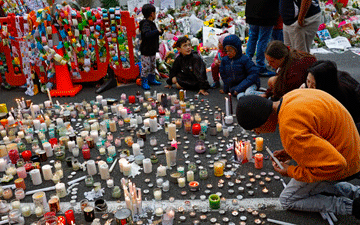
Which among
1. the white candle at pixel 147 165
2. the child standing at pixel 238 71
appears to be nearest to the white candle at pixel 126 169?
the white candle at pixel 147 165

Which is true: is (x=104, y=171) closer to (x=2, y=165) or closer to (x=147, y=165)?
(x=147, y=165)

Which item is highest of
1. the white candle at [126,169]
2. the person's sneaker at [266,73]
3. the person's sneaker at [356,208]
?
the person's sneaker at [266,73]

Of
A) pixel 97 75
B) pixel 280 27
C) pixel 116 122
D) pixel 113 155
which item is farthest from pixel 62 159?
pixel 280 27

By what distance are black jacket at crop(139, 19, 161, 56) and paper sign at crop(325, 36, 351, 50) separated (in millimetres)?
4181

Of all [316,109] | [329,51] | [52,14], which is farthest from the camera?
[329,51]

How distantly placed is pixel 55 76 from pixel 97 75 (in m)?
0.73

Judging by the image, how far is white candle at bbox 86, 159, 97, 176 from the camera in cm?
343

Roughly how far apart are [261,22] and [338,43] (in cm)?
298

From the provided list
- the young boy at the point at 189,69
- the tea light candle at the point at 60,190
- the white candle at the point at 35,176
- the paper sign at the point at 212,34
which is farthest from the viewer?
the paper sign at the point at 212,34

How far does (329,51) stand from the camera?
7328 millimetres

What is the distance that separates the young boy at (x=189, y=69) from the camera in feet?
17.7

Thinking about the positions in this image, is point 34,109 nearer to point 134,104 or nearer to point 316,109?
point 134,104

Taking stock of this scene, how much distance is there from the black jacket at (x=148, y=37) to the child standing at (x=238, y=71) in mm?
1249

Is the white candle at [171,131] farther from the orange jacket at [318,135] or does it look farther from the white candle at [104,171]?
the orange jacket at [318,135]
